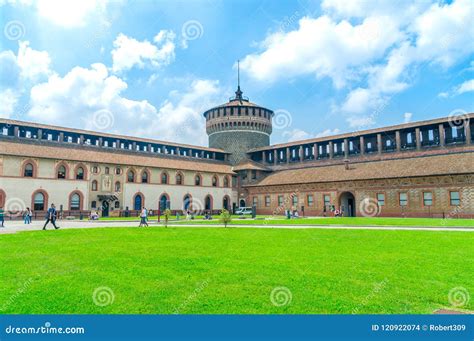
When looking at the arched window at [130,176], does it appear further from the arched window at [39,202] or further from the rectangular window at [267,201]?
the rectangular window at [267,201]

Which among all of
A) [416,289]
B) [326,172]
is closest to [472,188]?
[326,172]

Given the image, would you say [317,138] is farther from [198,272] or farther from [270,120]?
[198,272]

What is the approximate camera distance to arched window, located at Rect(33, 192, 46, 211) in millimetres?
40491

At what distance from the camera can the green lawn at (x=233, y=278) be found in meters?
5.68

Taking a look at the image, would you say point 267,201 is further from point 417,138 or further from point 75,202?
point 75,202

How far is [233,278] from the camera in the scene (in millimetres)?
7391

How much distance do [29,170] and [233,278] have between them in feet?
135

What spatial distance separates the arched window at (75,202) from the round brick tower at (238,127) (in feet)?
95.3

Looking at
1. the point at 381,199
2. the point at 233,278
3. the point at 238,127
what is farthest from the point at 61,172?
the point at 233,278

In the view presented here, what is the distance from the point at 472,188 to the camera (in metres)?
34.5

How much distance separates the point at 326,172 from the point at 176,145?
972 inches

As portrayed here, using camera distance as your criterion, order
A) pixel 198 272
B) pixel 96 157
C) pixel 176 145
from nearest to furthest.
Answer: pixel 198 272
pixel 96 157
pixel 176 145
